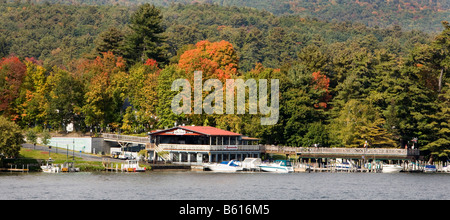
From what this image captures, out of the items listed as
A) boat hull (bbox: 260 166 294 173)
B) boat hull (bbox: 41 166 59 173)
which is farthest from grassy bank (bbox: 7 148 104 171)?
boat hull (bbox: 260 166 294 173)

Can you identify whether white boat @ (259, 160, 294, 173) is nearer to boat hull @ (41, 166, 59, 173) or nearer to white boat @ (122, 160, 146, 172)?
white boat @ (122, 160, 146, 172)

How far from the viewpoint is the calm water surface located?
63.7 metres

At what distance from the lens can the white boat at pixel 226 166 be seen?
9325 centimetres

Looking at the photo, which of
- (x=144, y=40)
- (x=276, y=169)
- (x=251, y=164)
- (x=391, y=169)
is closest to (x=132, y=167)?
(x=251, y=164)

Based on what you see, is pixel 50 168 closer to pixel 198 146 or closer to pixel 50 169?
pixel 50 169

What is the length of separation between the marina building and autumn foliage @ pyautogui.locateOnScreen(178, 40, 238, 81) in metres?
15.0

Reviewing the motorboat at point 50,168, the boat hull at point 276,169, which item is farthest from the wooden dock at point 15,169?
the boat hull at point 276,169

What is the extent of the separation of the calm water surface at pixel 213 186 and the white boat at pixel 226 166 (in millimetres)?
3216

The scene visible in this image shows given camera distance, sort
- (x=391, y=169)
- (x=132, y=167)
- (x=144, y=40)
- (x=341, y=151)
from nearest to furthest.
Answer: (x=132, y=167)
(x=391, y=169)
(x=341, y=151)
(x=144, y=40)

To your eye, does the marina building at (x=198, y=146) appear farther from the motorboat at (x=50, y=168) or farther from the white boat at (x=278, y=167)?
the motorboat at (x=50, y=168)

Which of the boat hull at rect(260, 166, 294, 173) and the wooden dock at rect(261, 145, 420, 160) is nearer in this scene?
the boat hull at rect(260, 166, 294, 173)

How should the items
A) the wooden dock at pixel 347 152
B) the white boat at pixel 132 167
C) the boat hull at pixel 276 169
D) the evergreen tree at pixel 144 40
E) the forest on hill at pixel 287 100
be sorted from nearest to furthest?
the white boat at pixel 132 167, the boat hull at pixel 276 169, the wooden dock at pixel 347 152, the forest on hill at pixel 287 100, the evergreen tree at pixel 144 40

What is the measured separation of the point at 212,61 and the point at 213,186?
5380cm

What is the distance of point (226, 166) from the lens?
93.6 meters
